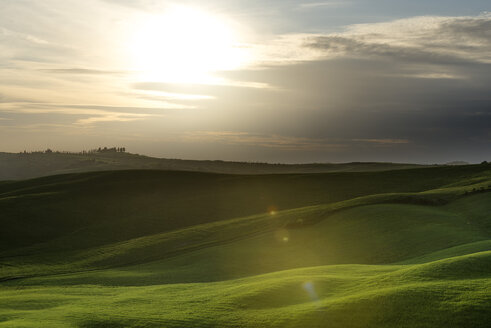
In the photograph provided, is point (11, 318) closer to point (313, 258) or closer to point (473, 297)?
point (473, 297)

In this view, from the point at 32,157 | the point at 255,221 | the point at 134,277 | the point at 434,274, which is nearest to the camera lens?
the point at 434,274

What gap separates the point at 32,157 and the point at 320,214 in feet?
576

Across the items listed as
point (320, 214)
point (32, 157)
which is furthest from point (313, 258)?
point (32, 157)

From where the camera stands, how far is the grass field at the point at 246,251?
17.5m

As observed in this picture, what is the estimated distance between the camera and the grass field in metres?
17.5

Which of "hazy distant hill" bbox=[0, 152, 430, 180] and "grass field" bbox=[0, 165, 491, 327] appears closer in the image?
"grass field" bbox=[0, 165, 491, 327]

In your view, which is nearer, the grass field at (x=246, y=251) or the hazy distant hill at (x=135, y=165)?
the grass field at (x=246, y=251)

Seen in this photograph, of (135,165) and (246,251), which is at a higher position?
(135,165)

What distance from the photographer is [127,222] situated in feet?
217

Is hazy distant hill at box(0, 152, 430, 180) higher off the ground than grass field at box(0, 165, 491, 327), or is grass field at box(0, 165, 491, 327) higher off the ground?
hazy distant hill at box(0, 152, 430, 180)

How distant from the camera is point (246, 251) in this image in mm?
40406

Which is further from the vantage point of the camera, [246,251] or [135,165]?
[135,165]

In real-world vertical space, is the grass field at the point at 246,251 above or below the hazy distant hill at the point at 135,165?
below

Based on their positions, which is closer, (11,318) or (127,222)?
(11,318)
